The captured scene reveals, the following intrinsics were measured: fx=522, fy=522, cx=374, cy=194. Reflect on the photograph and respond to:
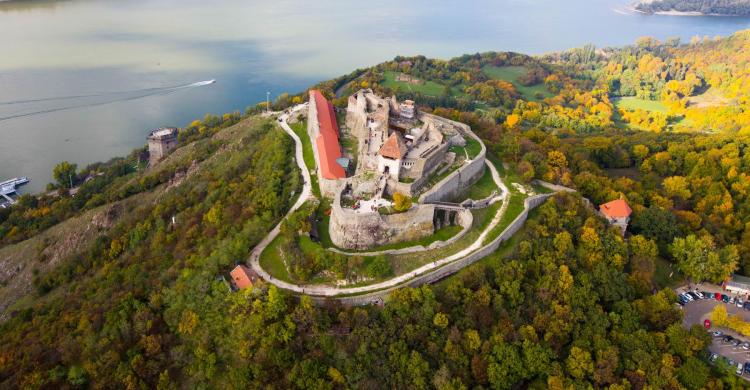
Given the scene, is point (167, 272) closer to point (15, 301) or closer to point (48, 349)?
point (48, 349)

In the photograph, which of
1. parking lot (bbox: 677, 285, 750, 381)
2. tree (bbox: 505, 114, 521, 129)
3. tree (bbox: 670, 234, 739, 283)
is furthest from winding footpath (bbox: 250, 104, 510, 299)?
tree (bbox: 505, 114, 521, 129)

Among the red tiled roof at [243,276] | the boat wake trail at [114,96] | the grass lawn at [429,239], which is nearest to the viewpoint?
the red tiled roof at [243,276]

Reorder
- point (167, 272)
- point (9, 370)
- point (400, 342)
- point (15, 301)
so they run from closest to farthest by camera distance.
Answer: point (400, 342) → point (9, 370) → point (167, 272) → point (15, 301)

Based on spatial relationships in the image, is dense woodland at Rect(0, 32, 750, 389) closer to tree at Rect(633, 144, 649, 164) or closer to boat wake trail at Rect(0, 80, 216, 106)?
tree at Rect(633, 144, 649, 164)

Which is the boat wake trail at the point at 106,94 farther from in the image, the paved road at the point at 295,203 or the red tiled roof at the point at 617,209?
the red tiled roof at the point at 617,209

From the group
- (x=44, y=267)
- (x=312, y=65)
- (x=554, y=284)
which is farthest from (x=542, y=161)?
(x=312, y=65)

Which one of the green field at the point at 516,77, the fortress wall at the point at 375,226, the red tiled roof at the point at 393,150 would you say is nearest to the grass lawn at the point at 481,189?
the fortress wall at the point at 375,226
